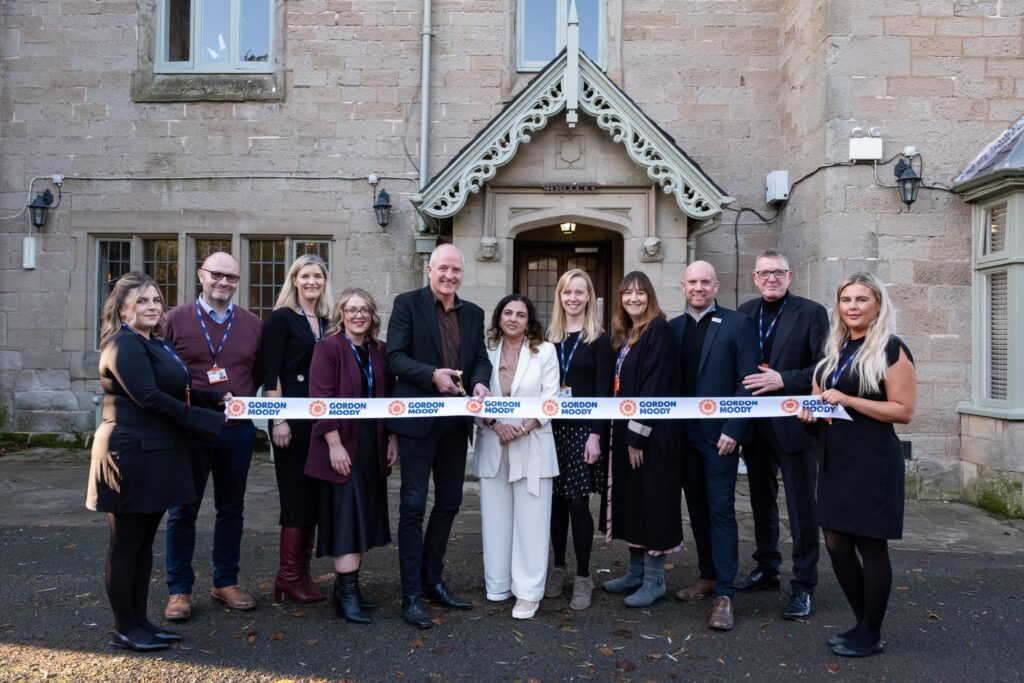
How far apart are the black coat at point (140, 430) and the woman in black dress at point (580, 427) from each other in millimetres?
1996

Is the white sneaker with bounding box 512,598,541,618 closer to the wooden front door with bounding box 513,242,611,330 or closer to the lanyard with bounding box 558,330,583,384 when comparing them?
the lanyard with bounding box 558,330,583,384

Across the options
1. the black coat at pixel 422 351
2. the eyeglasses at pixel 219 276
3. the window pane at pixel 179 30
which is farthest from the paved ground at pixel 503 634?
the window pane at pixel 179 30

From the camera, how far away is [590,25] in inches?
375

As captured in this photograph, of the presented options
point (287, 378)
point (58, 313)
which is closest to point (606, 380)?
point (287, 378)

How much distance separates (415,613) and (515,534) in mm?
709

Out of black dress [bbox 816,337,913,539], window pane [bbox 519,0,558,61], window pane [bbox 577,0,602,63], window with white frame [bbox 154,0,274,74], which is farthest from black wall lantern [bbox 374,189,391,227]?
black dress [bbox 816,337,913,539]

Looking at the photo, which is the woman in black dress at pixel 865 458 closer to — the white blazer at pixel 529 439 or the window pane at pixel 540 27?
the white blazer at pixel 529 439

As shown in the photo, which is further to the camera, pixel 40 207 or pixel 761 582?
pixel 40 207

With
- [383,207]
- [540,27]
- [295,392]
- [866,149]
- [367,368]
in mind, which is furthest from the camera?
[540,27]

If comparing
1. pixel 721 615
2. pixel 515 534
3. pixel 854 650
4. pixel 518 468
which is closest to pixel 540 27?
pixel 518 468

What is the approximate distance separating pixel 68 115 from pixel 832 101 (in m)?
9.06

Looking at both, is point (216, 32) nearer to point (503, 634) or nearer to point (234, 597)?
point (234, 597)

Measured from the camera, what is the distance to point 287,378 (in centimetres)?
465

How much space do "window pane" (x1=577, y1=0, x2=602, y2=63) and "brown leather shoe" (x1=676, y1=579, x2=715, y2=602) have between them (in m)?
6.86
